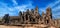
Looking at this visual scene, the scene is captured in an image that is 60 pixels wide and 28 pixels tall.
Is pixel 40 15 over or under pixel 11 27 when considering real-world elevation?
over

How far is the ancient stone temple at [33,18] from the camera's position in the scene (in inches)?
499

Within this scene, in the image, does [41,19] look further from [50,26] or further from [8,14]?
[8,14]

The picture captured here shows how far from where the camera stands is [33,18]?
1344cm

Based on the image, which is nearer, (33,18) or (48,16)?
(48,16)

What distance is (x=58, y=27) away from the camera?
12.1 m

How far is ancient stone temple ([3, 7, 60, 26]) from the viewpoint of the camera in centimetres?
1266

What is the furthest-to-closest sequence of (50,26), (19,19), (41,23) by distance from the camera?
(19,19) → (41,23) → (50,26)

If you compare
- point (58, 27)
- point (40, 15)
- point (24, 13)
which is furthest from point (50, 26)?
point (24, 13)

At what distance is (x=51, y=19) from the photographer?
12969 millimetres

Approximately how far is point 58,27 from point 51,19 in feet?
3.85

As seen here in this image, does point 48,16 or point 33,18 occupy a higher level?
point 48,16

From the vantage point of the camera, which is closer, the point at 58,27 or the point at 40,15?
the point at 58,27

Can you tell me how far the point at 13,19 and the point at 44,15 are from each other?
3004 mm

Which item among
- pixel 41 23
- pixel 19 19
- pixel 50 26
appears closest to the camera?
pixel 50 26
